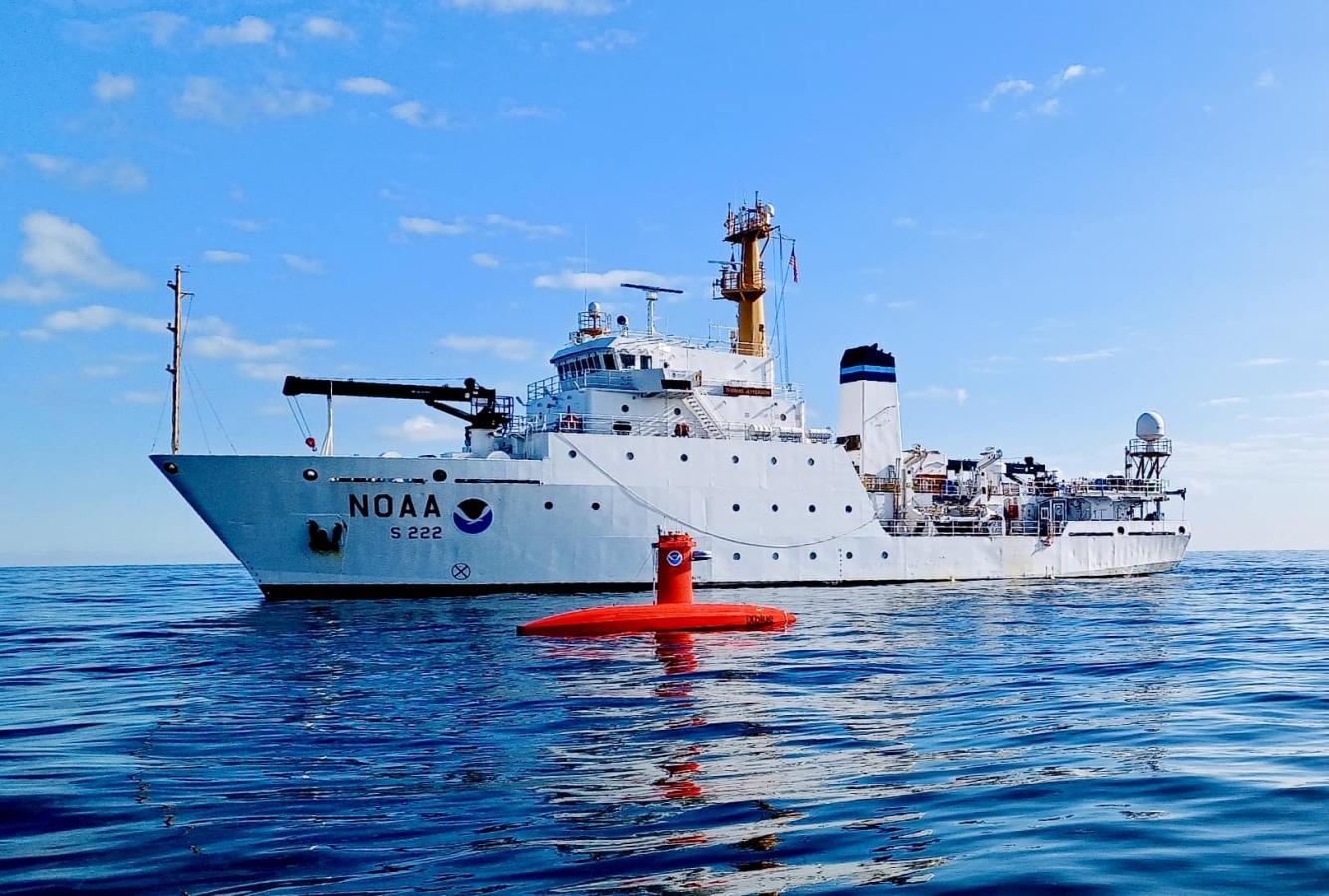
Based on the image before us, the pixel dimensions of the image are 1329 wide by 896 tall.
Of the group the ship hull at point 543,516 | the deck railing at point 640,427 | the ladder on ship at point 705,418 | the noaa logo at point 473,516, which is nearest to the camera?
→ the ship hull at point 543,516

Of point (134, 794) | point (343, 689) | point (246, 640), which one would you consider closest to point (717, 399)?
point (246, 640)

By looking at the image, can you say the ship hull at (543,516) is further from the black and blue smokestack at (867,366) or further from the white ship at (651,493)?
the black and blue smokestack at (867,366)

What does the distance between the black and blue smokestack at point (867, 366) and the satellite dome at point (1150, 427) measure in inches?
469

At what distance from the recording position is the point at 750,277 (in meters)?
37.3

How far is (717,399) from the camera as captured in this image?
3184 centimetres

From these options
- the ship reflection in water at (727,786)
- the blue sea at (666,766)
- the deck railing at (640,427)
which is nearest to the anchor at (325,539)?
the deck railing at (640,427)

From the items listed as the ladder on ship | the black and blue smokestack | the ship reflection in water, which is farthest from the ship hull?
the ship reflection in water

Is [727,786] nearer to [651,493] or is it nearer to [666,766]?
Answer: [666,766]

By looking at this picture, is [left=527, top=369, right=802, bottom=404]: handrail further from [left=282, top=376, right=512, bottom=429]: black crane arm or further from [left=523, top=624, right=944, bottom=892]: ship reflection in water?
[left=523, top=624, right=944, bottom=892]: ship reflection in water

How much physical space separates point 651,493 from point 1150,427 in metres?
25.2

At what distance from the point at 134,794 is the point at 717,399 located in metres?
25.7

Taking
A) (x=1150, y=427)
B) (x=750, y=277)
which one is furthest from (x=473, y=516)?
(x=1150, y=427)

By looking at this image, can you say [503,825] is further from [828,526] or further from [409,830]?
[828,526]

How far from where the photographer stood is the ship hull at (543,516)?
81.2ft
